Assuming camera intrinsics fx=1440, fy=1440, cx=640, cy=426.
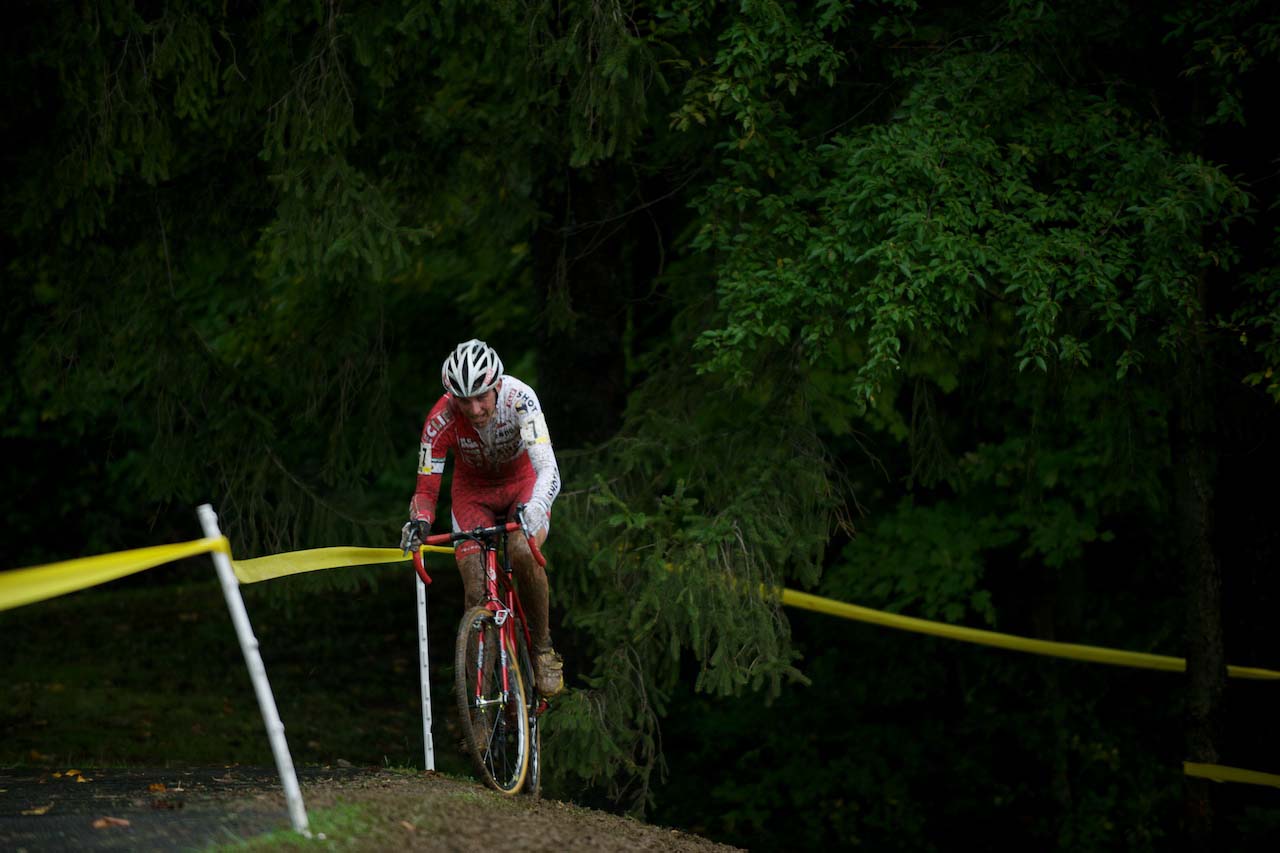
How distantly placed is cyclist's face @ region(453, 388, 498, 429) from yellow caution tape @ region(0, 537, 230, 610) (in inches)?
64.6

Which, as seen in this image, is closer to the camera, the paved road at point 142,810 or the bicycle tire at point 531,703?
the paved road at point 142,810

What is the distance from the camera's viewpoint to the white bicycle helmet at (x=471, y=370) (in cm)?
652

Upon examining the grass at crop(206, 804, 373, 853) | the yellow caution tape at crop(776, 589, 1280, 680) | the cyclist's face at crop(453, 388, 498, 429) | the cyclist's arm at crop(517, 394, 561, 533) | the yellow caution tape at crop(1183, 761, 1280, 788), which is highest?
the cyclist's face at crop(453, 388, 498, 429)

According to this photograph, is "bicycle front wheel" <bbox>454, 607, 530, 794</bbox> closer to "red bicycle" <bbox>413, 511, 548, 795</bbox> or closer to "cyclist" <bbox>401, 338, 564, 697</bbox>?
"red bicycle" <bbox>413, 511, 548, 795</bbox>

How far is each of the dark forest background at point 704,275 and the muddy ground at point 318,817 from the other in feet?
6.62

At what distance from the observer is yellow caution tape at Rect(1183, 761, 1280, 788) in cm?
1025

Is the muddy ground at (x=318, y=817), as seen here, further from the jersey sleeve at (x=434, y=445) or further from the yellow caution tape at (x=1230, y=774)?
the yellow caution tape at (x=1230, y=774)

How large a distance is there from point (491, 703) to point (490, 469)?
1.16 meters

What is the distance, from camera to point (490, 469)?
7.17 meters

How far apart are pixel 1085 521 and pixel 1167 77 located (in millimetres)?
4098

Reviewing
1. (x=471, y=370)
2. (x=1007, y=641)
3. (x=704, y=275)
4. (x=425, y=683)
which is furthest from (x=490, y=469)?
(x=1007, y=641)

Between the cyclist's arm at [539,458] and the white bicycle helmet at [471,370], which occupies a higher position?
the white bicycle helmet at [471,370]

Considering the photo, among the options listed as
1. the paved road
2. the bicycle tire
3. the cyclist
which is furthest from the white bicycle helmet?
the paved road

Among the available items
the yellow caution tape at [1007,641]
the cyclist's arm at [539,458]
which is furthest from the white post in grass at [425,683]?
the yellow caution tape at [1007,641]
